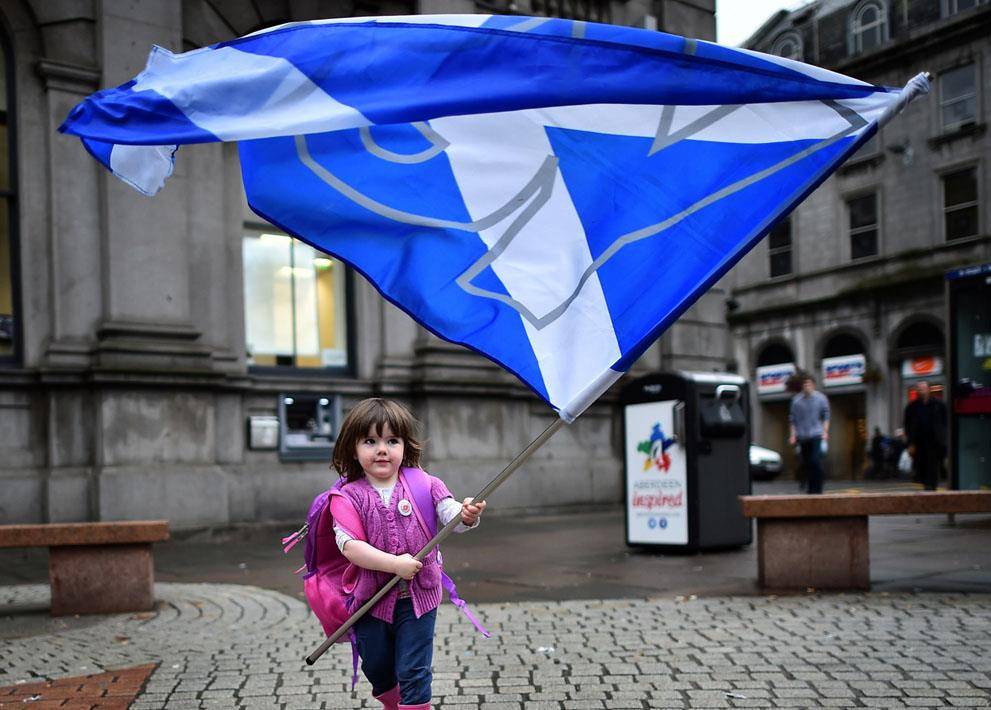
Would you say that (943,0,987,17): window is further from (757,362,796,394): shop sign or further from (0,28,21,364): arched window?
(0,28,21,364): arched window

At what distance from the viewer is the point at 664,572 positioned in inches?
329

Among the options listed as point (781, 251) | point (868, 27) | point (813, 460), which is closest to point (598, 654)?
point (813, 460)

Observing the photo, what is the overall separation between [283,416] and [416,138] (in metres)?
8.52

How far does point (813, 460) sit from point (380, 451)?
11.6 metres

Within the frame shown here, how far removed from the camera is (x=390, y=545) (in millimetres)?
3426

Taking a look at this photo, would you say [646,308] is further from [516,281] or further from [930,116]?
[930,116]

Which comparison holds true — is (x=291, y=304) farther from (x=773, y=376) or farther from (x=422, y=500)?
(x=773, y=376)

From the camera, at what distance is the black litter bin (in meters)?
9.32

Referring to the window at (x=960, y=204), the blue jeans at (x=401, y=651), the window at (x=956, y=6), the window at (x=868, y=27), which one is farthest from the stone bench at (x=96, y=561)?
the window at (x=868, y=27)

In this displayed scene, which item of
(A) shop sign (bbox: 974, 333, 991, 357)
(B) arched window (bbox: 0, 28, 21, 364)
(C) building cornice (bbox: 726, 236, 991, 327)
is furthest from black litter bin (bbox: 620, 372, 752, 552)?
(C) building cornice (bbox: 726, 236, 991, 327)

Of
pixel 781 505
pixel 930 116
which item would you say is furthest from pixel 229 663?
pixel 930 116

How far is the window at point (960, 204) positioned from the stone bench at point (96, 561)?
32.5 meters

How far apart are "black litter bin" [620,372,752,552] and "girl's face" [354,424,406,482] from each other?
245 inches

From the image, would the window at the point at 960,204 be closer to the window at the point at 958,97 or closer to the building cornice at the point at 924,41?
the window at the point at 958,97
